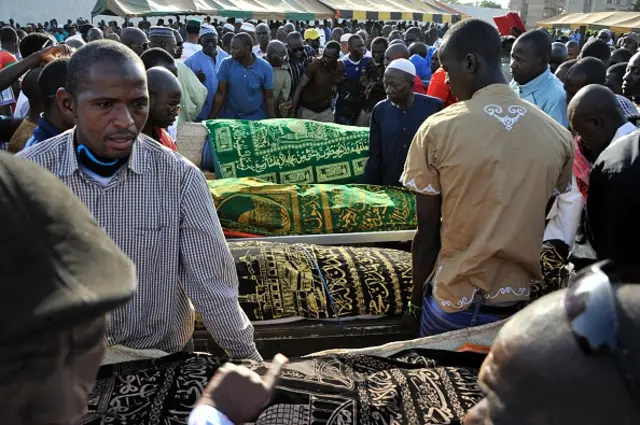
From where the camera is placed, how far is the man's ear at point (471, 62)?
2467 mm

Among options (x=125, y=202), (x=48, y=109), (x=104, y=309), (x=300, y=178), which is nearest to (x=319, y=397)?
(x=125, y=202)

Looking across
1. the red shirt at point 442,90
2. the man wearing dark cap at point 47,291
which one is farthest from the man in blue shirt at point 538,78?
the man wearing dark cap at point 47,291

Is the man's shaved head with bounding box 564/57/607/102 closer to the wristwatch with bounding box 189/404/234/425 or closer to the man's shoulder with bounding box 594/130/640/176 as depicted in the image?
the man's shoulder with bounding box 594/130/640/176

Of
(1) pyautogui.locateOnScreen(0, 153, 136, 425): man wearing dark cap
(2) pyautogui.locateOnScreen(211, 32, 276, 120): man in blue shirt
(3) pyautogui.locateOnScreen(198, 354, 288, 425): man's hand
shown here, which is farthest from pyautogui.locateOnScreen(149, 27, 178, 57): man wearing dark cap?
(1) pyautogui.locateOnScreen(0, 153, 136, 425): man wearing dark cap

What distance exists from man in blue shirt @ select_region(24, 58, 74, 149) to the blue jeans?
1.79 metres

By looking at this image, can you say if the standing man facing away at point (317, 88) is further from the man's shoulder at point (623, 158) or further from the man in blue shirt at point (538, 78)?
the man's shoulder at point (623, 158)

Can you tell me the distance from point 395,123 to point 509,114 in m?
A: 2.02

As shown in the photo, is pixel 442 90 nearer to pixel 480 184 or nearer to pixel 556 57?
pixel 480 184

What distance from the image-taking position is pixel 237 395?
4.32 feet

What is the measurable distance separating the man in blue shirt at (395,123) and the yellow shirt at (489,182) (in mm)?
1868

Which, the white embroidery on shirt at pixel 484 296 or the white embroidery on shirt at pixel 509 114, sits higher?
the white embroidery on shirt at pixel 509 114

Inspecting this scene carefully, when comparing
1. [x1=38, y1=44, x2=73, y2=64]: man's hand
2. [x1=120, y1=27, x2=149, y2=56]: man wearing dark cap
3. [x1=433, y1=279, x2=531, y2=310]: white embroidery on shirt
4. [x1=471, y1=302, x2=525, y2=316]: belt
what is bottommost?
[x1=471, y1=302, x2=525, y2=316]: belt

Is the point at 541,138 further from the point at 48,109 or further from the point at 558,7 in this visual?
the point at 558,7

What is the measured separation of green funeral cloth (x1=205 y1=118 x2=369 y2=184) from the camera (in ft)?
15.6
